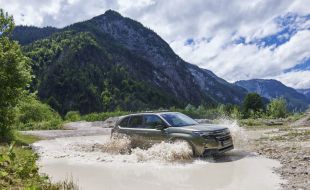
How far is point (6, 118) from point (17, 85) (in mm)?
1713

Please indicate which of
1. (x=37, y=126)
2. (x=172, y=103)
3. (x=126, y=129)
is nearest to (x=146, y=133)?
(x=126, y=129)

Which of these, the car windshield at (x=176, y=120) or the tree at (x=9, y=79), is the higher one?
the tree at (x=9, y=79)

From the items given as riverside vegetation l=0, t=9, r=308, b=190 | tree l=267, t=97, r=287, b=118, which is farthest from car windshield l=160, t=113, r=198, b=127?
tree l=267, t=97, r=287, b=118

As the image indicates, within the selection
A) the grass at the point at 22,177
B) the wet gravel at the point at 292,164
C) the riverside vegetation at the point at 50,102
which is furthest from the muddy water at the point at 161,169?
the riverside vegetation at the point at 50,102

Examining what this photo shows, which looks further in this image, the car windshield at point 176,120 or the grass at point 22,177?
the car windshield at point 176,120

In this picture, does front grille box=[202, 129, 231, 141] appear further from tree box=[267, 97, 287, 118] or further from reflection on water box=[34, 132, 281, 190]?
tree box=[267, 97, 287, 118]

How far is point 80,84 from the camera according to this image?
148 metres

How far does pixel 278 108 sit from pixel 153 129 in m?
44.3

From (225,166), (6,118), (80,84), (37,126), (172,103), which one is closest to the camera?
(225,166)

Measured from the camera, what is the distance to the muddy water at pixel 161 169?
371 inches

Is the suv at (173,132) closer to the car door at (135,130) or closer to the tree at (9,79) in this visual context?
the car door at (135,130)

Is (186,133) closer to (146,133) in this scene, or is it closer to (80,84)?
(146,133)

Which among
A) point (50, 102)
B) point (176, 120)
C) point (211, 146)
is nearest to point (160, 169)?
point (211, 146)

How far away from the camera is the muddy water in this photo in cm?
943
